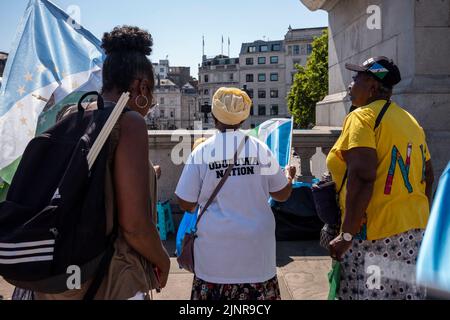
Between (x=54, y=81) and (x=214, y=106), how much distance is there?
8.47ft

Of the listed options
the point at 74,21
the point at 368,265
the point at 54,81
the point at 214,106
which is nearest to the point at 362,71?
the point at 214,106

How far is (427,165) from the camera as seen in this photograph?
305 centimetres

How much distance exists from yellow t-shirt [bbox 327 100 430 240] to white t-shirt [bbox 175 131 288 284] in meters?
0.59

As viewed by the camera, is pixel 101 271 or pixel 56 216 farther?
pixel 101 271

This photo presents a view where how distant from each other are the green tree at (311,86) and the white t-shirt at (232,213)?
41627 mm

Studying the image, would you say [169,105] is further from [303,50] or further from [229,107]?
[229,107]

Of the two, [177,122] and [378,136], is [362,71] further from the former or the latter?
[177,122]

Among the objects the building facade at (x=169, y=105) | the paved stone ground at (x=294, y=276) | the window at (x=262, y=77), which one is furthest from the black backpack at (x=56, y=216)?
the building facade at (x=169, y=105)

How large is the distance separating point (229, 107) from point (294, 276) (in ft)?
7.87

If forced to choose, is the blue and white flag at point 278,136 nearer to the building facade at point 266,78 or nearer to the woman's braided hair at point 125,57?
the woman's braided hair at point 125,57

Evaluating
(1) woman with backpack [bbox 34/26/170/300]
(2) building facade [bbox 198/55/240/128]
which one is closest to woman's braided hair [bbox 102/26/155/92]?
(1) woman with backpack [bbox 34/26/170/300]

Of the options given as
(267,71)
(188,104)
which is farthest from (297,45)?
(188,104)

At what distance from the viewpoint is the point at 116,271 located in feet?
6.44

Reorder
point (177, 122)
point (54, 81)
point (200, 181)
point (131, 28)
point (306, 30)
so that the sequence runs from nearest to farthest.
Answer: point (131, 28)
point (200, 181)
point (54, 81)
point (306, 30)
point (177, 122)
